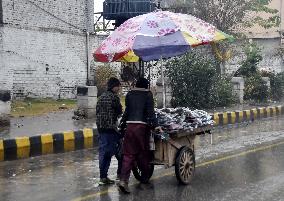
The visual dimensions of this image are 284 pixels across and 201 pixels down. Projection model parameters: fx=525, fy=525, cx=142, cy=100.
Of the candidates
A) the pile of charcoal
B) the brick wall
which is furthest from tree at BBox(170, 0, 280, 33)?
the pile of charcoal

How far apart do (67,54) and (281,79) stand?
10.3m

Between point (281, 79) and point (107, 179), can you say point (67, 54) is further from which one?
point (107, 179)

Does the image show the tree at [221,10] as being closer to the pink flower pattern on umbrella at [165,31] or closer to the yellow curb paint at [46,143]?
the yellow curb paint at [46,143]

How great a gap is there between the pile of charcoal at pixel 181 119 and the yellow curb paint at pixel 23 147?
13.0 ft

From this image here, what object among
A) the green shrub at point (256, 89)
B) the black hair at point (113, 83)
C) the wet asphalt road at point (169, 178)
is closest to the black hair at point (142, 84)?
the black hair at point (113, 83)

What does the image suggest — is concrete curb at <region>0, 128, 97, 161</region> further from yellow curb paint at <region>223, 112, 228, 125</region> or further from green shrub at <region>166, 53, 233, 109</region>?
green shrub at <region>166, 53, 233, 109</region>

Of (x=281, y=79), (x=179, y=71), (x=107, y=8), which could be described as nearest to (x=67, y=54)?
(x=107, y=8)

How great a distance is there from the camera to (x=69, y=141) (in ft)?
39.8

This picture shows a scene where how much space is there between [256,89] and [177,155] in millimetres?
16552

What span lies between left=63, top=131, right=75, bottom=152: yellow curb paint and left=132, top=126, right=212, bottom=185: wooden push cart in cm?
423

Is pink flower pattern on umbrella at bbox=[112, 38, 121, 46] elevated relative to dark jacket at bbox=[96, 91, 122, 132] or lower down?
elevated

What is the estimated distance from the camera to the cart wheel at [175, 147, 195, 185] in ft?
25.7

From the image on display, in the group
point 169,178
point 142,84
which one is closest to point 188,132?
point 169,178

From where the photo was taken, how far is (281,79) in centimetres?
2525
